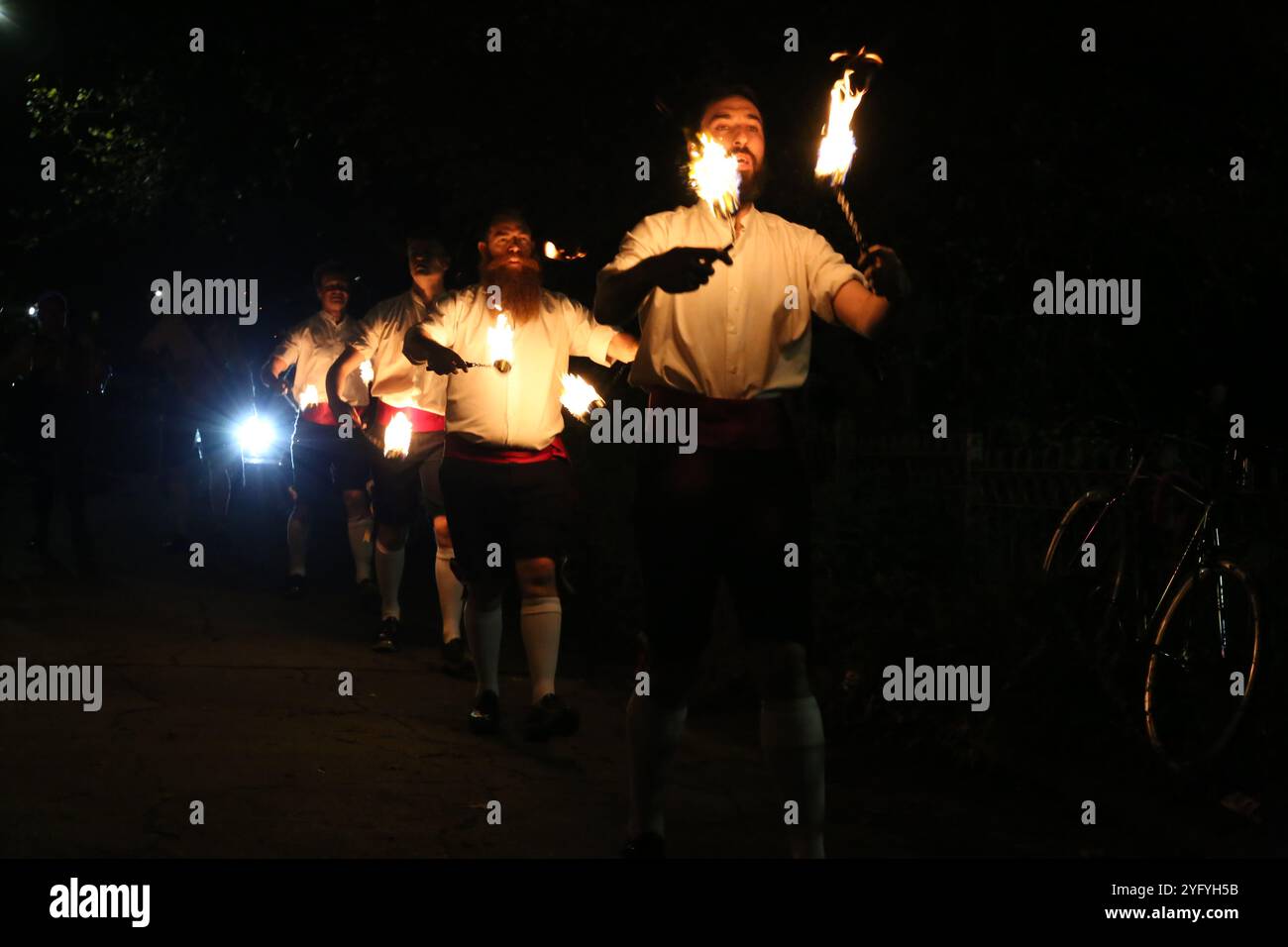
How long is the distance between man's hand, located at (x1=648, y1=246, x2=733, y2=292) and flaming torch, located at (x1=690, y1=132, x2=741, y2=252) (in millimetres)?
303

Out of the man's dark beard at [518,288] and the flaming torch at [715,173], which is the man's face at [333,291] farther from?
the flaming torch at [715,173]

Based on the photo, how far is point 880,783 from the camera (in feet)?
24.3

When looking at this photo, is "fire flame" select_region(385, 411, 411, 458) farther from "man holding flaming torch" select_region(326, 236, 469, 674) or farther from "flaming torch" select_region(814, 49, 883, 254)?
"flaming torch" select_region(814, 49, 883, 254)

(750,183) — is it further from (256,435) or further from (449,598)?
(256,435)

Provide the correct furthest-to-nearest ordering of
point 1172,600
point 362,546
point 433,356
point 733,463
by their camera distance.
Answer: point 362,546, point 433,356, point 1172,600, point 733,463

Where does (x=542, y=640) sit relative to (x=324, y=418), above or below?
below

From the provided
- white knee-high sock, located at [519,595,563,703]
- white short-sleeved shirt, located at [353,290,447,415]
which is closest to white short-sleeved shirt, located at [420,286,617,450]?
white knee-high sock, located at [519,595,563,703]

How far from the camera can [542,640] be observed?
802 centimetres

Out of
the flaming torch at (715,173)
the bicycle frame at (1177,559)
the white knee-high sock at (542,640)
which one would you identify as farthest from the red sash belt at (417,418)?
the flaming torch at (715,173)

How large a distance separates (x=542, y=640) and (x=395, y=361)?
2.56 metres

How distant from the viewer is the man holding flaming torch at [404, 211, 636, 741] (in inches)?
314

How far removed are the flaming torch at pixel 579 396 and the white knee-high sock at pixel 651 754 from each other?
8.87 ft

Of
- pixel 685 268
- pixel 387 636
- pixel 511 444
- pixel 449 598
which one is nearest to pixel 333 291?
pixel 387 636
